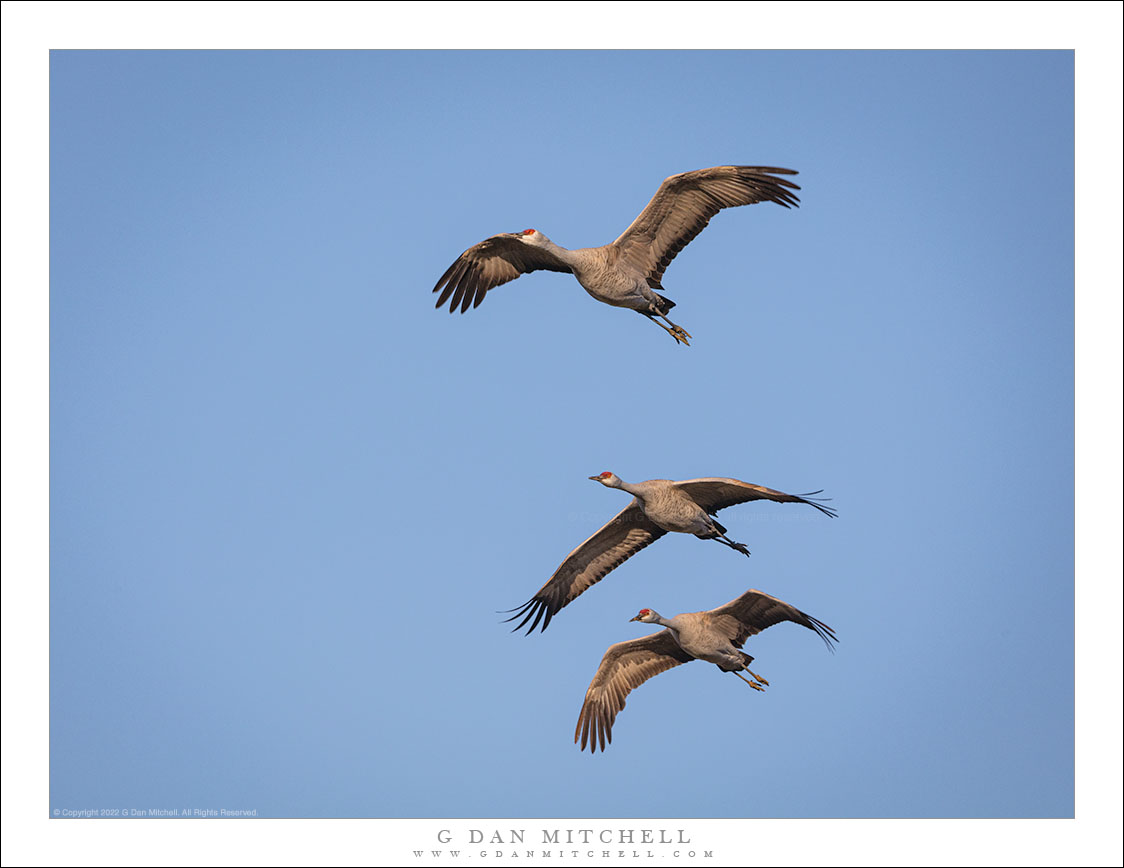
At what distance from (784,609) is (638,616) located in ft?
6.74

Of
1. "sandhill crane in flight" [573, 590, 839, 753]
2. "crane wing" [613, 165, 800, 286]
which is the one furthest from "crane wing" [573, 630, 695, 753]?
"crane wing" [613, 165, 800, 286]

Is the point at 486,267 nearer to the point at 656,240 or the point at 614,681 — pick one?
the point at 656,240

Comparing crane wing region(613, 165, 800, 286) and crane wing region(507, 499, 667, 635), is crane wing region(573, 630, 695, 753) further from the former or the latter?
crane wing region(613, 165, 800, 286)

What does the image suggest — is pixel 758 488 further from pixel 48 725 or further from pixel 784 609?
pixel 48 725

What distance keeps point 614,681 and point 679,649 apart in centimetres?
112

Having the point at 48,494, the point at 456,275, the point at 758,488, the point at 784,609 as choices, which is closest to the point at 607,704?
the point at 784,609

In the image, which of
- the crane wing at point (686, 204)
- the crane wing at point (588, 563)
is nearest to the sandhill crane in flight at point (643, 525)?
the crane wing at point (588, 563)

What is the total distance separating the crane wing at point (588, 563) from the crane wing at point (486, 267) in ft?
12.1

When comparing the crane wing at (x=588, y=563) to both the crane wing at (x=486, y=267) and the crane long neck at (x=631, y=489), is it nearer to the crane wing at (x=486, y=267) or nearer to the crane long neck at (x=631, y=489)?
the crane long neck at (x=631, y=489)

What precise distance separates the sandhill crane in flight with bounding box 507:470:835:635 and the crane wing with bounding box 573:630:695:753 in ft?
3.67

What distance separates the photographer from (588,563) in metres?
22.6

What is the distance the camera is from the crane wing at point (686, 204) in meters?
20.6

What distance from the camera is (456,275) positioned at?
2219cm

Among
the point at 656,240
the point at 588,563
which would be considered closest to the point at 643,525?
the point at 588,563
